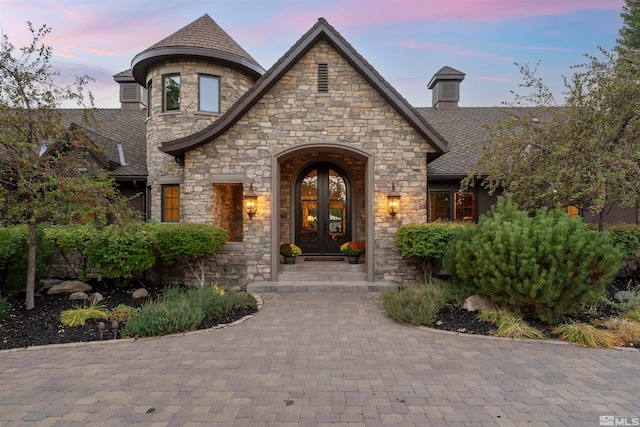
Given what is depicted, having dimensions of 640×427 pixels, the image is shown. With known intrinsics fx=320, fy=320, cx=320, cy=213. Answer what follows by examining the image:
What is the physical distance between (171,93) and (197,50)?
167 centimetres

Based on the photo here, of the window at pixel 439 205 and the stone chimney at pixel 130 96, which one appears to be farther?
the stone chimney at pixel 130 96

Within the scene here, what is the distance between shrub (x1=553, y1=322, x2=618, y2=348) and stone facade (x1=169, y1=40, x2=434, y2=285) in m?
4.16

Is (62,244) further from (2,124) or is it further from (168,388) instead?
(168,388)

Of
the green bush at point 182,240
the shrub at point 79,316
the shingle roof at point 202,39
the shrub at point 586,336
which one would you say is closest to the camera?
the shrub at point 586,336

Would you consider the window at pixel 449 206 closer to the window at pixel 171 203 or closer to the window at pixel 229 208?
the window at pixel 229 208

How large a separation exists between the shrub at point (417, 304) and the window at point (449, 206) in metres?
4.73

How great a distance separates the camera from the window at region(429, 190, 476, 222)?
1146cm

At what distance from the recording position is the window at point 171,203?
10602 millimetres

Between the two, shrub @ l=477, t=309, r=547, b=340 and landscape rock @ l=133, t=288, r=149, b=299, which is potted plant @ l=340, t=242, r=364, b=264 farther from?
→ landscape rock @ l=133, t=288, r=149, b=299

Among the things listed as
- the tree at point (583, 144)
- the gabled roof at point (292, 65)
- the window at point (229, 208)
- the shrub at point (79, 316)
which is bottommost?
the shrub at point (79, 316)

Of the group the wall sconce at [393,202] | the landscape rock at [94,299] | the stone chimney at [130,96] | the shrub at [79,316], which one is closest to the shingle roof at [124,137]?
the stone chimney at [130,96]

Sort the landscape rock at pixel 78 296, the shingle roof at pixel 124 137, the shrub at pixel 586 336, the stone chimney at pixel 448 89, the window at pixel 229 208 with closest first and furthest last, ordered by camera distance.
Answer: the shrub at pixel 586 336 < the landscape rock at pixel 78 296 < the window at pixel 229 208 < the shingle roof at pixel 124 137 < the stone chimney at pixel 448 89

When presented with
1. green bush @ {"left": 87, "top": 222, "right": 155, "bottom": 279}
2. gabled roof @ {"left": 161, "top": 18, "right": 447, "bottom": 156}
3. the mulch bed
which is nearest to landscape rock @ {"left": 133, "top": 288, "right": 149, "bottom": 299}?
the mulch bed

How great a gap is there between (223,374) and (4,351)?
3554 mm
